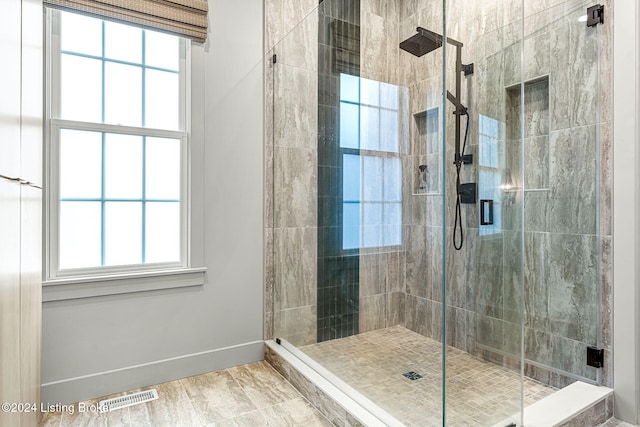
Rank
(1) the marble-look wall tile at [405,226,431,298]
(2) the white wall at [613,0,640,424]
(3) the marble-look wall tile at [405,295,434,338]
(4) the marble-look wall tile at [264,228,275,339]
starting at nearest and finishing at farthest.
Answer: (2) the white wall at [613,0,640,424], (1) the marble-look wall tile at [405,226,431,298], (3) the marble-look wall tile at [405,295,434,338], (4) the marble-look wall tile at [264,228,275,339]

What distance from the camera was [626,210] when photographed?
1.74 metres

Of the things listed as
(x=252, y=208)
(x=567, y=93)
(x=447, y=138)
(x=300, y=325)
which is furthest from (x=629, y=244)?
(x=252, y=208)

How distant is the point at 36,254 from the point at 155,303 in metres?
0.76

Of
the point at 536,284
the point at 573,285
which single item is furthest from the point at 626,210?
the point at 536,284

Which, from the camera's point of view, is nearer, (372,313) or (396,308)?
(372,313)

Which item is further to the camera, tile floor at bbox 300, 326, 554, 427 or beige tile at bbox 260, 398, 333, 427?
beige tile at bbox 260, 398, 333, 427

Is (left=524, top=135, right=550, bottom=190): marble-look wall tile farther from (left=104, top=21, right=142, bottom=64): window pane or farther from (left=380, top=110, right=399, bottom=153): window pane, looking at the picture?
(left=104, top=21, right=142, bottom=64): window pane

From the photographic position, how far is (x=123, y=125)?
2.14 metres

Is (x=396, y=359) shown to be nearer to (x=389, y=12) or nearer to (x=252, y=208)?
(x=252, y=208)

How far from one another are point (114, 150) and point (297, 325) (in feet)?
5.29

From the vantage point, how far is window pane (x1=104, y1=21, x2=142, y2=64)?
2.12 meters

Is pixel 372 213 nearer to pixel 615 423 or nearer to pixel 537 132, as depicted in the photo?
pixel 537 132

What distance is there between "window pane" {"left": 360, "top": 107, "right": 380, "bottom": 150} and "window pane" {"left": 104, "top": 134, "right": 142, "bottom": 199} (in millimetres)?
1405

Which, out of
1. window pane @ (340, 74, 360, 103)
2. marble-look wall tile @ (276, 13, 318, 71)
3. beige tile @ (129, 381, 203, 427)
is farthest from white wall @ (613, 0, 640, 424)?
beige tile @ (129, 381, 203, 427)
